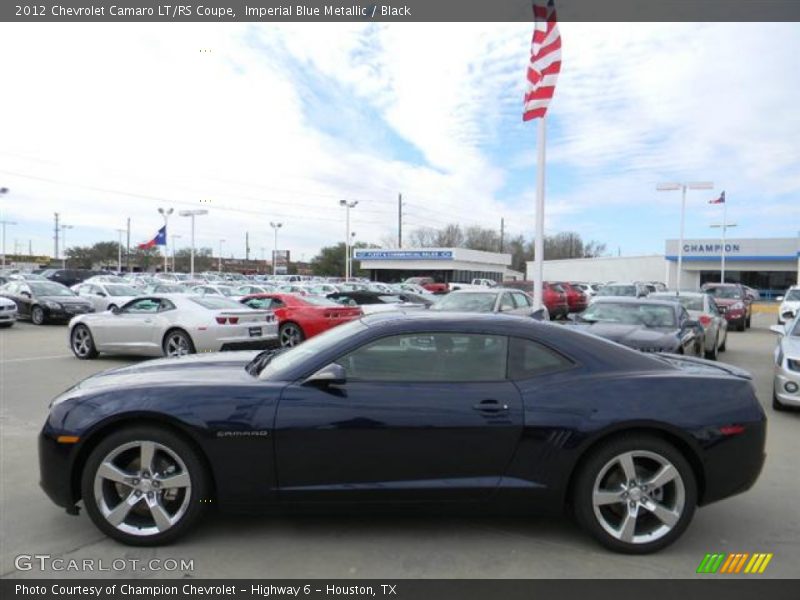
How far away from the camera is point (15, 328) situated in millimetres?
17844

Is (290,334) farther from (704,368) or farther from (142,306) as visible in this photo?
(704,368)

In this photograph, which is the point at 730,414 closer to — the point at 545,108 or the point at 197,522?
the point at 197,522

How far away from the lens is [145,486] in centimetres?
361

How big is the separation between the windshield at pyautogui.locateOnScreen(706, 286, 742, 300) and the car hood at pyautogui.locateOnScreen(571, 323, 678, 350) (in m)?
15.9

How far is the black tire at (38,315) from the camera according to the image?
62.2 ft

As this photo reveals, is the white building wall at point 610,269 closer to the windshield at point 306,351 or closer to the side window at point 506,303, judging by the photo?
the side window at point 506,303

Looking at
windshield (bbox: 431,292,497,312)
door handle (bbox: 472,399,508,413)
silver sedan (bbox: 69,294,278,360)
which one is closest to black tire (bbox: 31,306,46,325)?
silver sedan (bbox: 69,294,278,360)

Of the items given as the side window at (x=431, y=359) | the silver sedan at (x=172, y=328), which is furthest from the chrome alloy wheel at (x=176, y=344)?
the side window at (x=431, y=359)

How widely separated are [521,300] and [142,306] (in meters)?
8.78

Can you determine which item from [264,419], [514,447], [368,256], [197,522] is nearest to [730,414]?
[514,447]

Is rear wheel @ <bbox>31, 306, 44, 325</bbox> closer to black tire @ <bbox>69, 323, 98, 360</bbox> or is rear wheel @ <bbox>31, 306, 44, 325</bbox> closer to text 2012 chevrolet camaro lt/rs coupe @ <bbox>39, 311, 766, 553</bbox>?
black tire @ <bbox>69, 323, 98, 360</bbox>

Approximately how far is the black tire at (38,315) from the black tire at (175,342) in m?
10.8

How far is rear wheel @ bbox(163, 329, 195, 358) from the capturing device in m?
10.8
